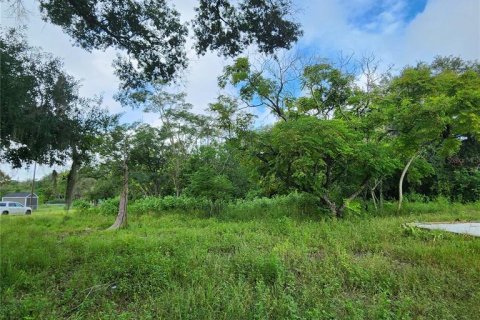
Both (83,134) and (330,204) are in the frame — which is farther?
(330,204)

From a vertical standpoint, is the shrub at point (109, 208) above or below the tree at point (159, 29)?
below

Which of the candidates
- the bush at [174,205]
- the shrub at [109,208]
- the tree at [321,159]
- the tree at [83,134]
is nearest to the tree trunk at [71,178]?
the tree at [83,134]

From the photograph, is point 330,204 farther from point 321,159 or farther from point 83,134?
point 83,134

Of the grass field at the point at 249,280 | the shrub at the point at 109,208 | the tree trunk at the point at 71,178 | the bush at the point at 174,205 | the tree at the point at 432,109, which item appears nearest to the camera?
the grass field at the point at 249,280

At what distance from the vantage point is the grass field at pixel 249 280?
2.91 m

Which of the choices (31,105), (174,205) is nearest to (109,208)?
(174,205)

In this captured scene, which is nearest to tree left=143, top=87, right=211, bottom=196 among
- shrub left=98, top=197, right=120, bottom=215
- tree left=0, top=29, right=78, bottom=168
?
shrub left=98, top=197, right=120, bottom=215

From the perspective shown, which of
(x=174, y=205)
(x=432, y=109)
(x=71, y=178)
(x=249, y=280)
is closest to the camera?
(x=249, y=280)

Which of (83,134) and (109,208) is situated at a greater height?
(83,134)

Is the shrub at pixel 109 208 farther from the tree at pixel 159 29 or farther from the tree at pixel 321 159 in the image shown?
the tree at pixel 159 29

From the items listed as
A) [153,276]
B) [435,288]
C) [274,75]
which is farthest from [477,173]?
[153,276]

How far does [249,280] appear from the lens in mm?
3705

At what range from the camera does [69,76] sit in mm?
3725

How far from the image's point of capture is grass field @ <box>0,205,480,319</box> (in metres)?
2.91
